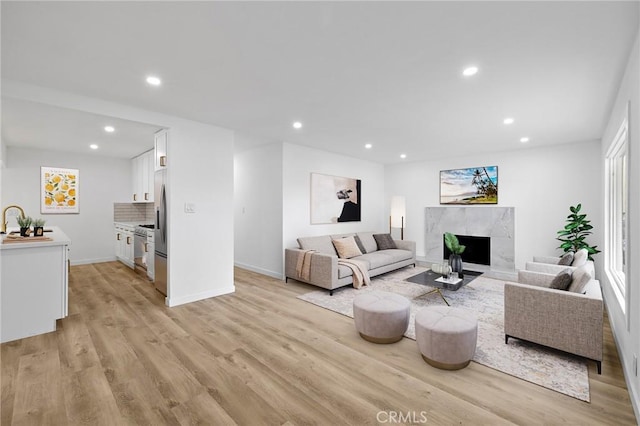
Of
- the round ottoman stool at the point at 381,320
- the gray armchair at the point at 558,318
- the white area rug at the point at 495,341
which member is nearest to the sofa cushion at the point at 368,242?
the white area rug at the point at 495,341

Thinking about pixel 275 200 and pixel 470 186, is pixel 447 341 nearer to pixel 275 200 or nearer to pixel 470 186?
pixel 275 200

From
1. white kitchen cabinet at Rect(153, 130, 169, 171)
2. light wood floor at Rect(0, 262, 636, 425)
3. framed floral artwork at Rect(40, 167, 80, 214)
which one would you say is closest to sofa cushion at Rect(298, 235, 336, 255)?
light wood floor at Rect(0, 262, 636, 425)

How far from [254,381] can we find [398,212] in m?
5.35

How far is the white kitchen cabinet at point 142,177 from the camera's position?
5.81 metres

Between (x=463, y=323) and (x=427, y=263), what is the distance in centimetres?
439

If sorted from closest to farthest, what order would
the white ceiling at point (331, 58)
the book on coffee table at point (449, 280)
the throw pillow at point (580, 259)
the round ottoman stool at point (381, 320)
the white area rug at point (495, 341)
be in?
the white ceiling at point (331, 58) → the white area rug at point (495, 341) → the round ottoman stool at point (381, 320) → the throw pillow at point (580, 259) → the book on coffee table at point (449, 280)

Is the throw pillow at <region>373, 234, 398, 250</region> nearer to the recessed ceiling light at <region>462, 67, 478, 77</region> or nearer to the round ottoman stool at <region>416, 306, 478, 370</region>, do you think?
the round ottoman stool at <region>416, 306, 478, 370</region>

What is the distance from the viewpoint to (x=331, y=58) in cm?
230

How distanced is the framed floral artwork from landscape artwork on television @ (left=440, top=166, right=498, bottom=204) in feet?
26.5

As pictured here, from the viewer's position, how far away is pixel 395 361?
97.3 inches

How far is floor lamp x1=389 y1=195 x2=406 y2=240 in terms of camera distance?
6707 millimetres

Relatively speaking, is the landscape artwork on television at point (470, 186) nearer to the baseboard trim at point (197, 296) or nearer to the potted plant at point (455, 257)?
the potted plant at point (455, 257)

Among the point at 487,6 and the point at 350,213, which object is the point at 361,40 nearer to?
the point at 487,6

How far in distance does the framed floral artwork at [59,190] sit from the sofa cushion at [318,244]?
5.13m
